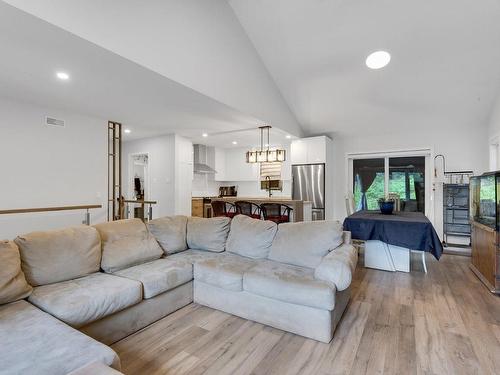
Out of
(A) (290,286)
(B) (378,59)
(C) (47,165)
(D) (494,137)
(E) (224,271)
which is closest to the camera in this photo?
(A) (290,286)

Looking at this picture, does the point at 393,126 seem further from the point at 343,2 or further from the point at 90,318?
the point at 90,318

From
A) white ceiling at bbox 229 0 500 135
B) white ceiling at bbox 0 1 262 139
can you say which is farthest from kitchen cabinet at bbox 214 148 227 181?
white ceiling at bbox 229 0 500 135

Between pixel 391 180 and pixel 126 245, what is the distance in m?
5.71

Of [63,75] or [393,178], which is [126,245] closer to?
[63,75]

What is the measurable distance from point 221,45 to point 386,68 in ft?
8.69

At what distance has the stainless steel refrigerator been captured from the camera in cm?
614

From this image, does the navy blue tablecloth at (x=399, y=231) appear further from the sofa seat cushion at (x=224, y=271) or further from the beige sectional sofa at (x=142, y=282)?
the sofa seat cushion at (x=224, y=271)

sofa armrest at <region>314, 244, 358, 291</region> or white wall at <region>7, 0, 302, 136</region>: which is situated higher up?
white wall at <region>7, 0, 302, 136</region>

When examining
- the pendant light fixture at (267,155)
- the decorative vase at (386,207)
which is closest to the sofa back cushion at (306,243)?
the decorative vase at (386,207)

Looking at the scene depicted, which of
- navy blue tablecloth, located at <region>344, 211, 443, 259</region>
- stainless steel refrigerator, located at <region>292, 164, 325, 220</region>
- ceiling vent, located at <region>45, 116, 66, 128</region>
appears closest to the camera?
navy blue tablecloth, located at <region>344, 211, 443, 259</region>

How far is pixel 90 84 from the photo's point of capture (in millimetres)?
3314

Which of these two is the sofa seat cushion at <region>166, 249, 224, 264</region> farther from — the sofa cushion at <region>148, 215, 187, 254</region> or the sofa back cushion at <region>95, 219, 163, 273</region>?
the sofa back cushion at <region>95, 219, 163, 273</region>

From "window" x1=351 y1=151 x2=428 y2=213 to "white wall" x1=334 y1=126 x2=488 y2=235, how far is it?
0.27 meters

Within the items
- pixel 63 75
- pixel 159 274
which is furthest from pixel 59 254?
pixel 63 75
